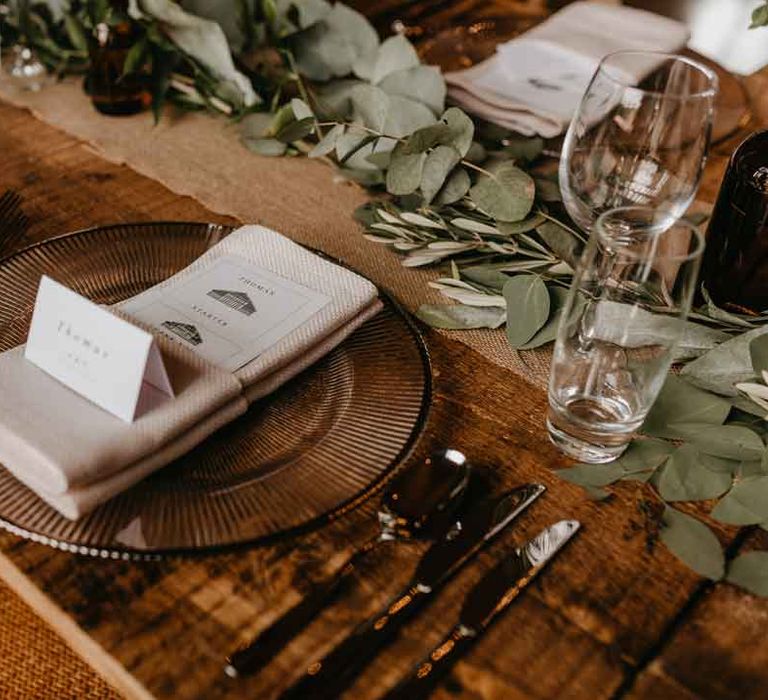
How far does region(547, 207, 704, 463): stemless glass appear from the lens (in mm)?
585

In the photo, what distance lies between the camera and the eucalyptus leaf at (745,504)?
2.10 ft

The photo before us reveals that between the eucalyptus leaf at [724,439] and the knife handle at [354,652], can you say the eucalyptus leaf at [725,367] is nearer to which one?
the eucalyptus leaf at [724,439]

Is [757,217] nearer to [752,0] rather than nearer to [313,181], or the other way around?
[313,181]

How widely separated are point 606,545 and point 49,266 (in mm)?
569

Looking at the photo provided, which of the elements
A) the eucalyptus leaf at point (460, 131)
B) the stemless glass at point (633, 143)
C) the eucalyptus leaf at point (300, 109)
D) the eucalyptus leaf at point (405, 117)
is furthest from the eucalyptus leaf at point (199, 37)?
the stemless glass at point (633, 143)

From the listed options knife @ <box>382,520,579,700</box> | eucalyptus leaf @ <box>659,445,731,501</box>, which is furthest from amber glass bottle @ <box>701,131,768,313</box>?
knife @ <box>382,520,579,700</box>

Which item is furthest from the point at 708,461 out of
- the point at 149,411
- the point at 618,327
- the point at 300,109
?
the point at 300,109

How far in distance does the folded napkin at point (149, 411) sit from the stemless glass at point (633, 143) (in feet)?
0.73

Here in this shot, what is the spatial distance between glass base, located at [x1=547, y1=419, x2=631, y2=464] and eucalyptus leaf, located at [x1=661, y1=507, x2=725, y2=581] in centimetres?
6

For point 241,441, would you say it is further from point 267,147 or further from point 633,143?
point 267,147

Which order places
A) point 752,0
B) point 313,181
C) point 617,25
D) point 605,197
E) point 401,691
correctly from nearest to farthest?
1. point 401,691
2. point 605,197
3. point 313,181
4. point 617,25
5. point 752,0

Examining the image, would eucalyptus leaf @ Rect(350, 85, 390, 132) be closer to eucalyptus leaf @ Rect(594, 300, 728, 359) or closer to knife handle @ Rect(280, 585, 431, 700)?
eucalyptus leaf @ Rect(594, 300, 728, 359)

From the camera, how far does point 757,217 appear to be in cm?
79

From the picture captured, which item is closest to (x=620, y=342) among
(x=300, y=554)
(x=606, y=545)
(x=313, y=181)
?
(x=606, y=545)
